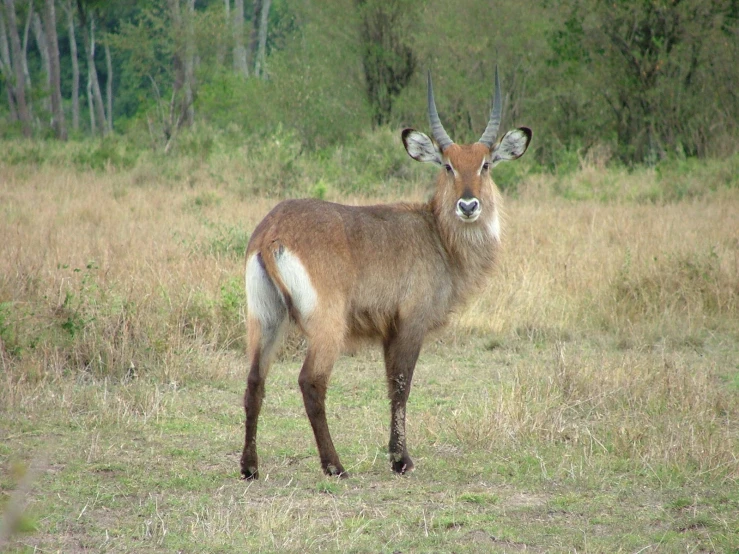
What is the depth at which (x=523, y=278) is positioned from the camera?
25.6 ft

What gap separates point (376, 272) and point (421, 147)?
0.99m

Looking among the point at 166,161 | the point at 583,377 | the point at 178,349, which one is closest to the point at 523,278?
the point at 583,377

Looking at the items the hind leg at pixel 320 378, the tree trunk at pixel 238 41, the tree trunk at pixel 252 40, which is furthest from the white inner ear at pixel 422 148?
the tree trunk at pixel 252 40

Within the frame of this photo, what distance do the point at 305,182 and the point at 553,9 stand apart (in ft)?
23.9

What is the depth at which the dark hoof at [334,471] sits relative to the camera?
4117 mm

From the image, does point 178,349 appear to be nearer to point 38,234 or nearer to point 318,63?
point 38,234

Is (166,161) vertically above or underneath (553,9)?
underneath

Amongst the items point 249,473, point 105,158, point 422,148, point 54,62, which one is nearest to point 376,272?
point 422,148

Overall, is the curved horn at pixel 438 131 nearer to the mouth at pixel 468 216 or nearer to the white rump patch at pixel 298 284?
the mouth at pixel 468 216

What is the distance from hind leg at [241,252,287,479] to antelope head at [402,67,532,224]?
3.49 feet

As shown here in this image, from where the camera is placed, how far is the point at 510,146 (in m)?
5.05

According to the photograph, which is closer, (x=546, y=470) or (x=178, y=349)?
(x=546, y=470)

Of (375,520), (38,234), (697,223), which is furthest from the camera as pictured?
(697,223)

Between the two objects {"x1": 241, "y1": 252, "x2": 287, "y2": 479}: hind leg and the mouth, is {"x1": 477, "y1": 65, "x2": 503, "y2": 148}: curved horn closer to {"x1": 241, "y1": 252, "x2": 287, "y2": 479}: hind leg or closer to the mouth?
the mouth
